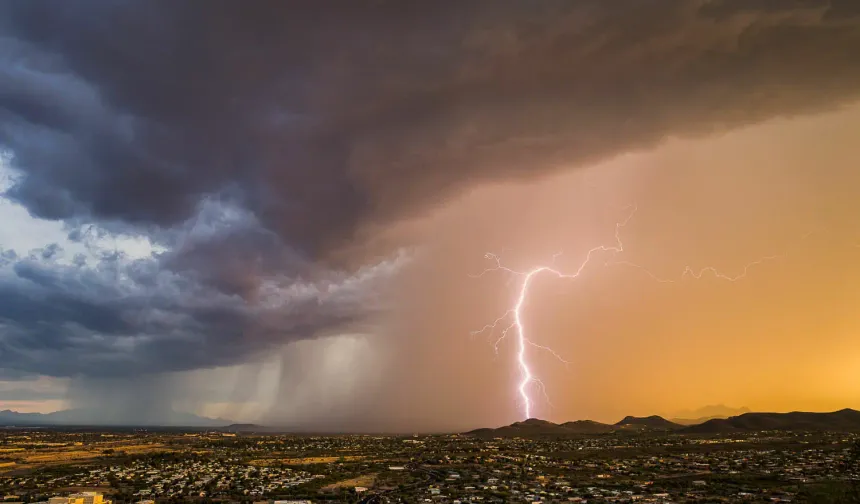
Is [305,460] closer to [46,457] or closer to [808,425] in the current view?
[46,457]

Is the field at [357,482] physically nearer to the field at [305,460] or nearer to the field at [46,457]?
the field at [305,460]

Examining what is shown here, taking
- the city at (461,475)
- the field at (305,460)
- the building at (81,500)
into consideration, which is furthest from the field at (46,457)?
the building at (81,500)

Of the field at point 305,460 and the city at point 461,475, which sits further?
the field at point 305,460

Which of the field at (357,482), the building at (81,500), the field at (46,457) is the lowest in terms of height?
the field at (46,457)

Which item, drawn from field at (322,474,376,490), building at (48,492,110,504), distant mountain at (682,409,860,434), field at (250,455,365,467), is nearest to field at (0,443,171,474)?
field at (250,455,365,467)

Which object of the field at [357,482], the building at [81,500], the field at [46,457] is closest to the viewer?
the building at [81,500]

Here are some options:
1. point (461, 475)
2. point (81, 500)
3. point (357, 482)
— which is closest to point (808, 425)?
point (461, 475)

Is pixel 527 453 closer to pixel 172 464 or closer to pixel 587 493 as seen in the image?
pixel 587 493

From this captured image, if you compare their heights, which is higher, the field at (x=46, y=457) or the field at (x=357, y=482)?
the field at (x=357, y=482)

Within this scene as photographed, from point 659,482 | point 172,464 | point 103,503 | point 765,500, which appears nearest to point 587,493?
point 659,482

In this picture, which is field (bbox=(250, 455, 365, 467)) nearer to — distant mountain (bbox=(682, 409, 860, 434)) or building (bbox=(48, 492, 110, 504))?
building (bbox=(48, 492, 110, 504))

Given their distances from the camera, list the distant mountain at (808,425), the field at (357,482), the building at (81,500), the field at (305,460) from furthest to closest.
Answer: the distant mountain at (808,425), the field at (305,460), the field at (357,482), the building at (81,500)
